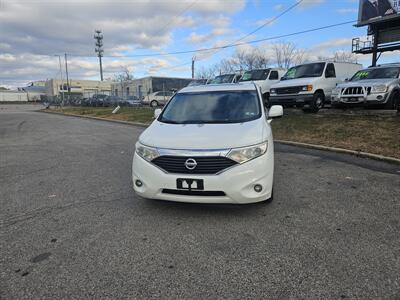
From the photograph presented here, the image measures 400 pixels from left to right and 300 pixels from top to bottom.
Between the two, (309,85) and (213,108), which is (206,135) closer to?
(213,108)

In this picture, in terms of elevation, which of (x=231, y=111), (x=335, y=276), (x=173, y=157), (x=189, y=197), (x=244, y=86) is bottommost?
(x=335, y=276)

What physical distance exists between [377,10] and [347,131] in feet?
82.0

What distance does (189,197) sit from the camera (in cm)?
367

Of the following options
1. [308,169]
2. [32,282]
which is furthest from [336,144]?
[32,282]

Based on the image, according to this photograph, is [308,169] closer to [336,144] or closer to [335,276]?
[336,144]

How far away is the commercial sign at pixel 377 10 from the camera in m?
26.5

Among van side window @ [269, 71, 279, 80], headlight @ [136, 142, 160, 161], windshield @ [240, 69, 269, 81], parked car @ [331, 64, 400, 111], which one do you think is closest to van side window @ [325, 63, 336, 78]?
parked car @ [331, 64, 400, 111]

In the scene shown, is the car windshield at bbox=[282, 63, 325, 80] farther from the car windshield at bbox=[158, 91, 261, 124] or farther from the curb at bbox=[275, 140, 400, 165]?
the car windshield at bbox=[158, 91, 261, 124]

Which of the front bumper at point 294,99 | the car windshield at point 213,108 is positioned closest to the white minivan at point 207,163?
the car windshield at point 213,108

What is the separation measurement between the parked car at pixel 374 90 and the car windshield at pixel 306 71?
1547mm

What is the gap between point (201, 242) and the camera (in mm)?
3314

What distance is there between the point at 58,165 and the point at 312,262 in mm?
5966

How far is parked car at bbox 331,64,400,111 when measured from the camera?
391 inches

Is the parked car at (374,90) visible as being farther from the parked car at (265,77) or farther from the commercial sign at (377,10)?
the commercial sign at (377,10)
